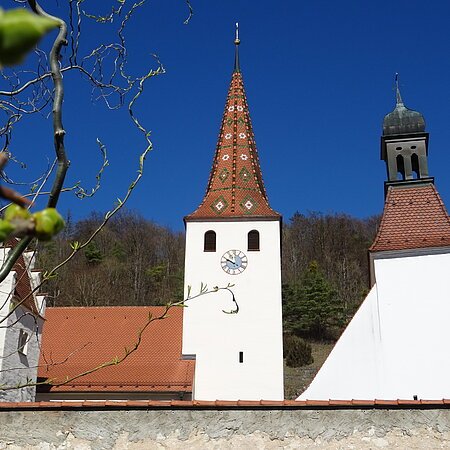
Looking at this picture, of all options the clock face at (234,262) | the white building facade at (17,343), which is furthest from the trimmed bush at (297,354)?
the white building facade at (17,343)

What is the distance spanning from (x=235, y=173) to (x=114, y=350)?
25.9 ft

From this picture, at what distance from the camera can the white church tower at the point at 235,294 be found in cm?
1953

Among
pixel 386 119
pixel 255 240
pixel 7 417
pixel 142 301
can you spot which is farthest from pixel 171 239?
pixel 7 417

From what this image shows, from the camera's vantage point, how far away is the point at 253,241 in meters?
21.4

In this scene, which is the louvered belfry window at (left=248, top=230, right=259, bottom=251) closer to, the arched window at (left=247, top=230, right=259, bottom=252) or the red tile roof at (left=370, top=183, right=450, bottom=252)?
the arched window at (left=247, top=230, right=259, bottom=252)

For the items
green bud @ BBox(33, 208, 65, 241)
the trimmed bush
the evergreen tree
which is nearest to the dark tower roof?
green bud @ BBox(33, 208, 65, 241)

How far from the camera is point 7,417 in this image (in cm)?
686

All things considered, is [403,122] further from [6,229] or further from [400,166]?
[6,229]

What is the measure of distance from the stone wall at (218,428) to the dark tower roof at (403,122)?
1029 centimetres

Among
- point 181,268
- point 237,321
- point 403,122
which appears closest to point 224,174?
point 237,321

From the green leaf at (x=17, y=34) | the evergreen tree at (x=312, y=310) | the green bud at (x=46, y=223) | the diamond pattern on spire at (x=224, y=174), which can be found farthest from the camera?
the evergreen tree at (x=312, y=310)

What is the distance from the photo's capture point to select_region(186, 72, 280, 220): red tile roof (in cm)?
2198

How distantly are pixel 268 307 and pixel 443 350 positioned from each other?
8513mm

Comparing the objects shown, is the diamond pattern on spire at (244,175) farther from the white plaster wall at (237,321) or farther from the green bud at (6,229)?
the green bud at (6,229)
